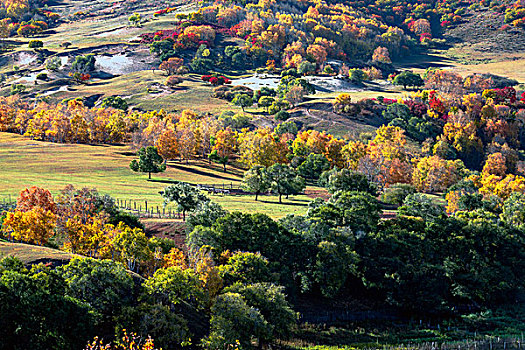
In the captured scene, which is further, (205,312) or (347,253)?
(347,253)

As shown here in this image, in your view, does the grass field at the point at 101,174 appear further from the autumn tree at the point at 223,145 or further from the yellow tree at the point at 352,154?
the yellow tree at the point at 352,154

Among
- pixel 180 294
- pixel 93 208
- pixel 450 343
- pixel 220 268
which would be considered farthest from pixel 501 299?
pixel 93 208

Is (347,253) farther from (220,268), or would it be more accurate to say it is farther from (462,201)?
(462,201)

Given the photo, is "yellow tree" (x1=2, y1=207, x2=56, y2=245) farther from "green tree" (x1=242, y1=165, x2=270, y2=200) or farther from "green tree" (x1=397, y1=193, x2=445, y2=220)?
"green tree" (x1=397, y1=193, x2=445, y2=220)

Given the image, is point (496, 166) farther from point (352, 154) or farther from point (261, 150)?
point (261, 150)

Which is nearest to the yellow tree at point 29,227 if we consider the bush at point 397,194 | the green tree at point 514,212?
the bush at point 397,194

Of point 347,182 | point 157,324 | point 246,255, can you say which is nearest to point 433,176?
point 347,182
